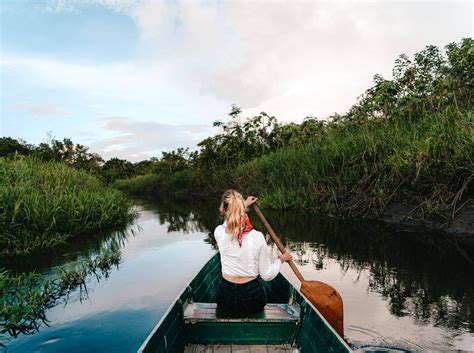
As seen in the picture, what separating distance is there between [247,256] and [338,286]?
3079 millimetres

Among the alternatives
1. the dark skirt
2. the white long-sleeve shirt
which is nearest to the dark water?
the dark skirt

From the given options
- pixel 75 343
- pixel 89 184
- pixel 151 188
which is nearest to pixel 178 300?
pixel 75 343

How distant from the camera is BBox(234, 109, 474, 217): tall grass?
8305 millimetres

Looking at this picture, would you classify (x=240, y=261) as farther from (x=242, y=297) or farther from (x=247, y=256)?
(x=242, y=297)

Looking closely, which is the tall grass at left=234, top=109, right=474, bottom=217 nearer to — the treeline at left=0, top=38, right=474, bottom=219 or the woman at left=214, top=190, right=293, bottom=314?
the treeline at left=0, top=38, right=474, bottom=219

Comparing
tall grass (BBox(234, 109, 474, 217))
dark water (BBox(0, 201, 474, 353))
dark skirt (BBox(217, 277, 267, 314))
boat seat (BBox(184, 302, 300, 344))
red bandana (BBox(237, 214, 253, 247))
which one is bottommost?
dark water (BBox(0, 201, 474, 353))

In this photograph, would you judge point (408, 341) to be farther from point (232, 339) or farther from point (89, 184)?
point (89, 184)

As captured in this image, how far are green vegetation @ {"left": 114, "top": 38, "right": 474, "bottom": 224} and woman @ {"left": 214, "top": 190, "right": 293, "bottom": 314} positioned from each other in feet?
19.7

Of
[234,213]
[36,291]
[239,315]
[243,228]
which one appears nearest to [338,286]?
[239,315]

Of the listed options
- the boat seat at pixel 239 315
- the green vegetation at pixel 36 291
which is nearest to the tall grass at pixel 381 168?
the boat seat at pixel 239 315

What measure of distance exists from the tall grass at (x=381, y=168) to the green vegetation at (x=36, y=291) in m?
6.93

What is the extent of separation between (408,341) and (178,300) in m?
2.38

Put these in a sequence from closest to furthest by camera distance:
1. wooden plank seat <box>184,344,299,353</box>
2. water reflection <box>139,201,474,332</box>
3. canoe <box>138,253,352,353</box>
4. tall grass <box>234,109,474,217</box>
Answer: canoe <box>138,253,352,353</box>, wooden plank seat <box>184,344,299,353</box>, water reflection <box>139,201,474,332</box>, tall grass <box>234,109,474,217</box>

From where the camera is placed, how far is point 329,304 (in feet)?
12.5
